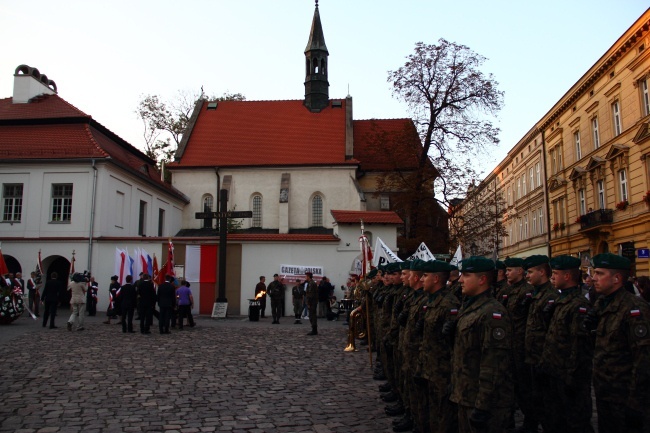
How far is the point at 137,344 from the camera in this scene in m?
14.1

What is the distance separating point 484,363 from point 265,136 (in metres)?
37.6

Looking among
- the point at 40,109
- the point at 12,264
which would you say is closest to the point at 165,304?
the point at 12,264

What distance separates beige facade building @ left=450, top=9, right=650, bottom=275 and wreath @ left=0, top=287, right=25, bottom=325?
66.4ft

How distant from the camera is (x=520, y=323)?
6.95 meters

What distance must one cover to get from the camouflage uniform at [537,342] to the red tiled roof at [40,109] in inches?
1102

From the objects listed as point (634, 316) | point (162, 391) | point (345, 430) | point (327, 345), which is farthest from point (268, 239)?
point (634, 316)

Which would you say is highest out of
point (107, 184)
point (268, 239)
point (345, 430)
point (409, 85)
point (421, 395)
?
point (409, 85)

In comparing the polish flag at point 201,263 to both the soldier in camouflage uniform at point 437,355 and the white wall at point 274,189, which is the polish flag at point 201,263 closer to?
the white wall at point 274,189

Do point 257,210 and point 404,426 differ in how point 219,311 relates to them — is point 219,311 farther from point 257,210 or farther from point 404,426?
point 404,426

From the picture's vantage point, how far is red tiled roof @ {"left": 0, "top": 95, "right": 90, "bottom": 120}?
97.6 ft

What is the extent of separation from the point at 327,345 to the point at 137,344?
193 inches

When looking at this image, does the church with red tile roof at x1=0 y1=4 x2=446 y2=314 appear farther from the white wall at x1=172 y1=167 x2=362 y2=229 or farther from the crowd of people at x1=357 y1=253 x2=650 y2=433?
the crowd of people at x1=357 y1=253 x2=650 y2=433

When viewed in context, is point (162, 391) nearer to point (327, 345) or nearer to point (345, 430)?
point (345, 430)

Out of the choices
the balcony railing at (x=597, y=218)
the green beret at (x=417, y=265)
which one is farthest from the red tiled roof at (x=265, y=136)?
the green beret at (x=417, y=265)
